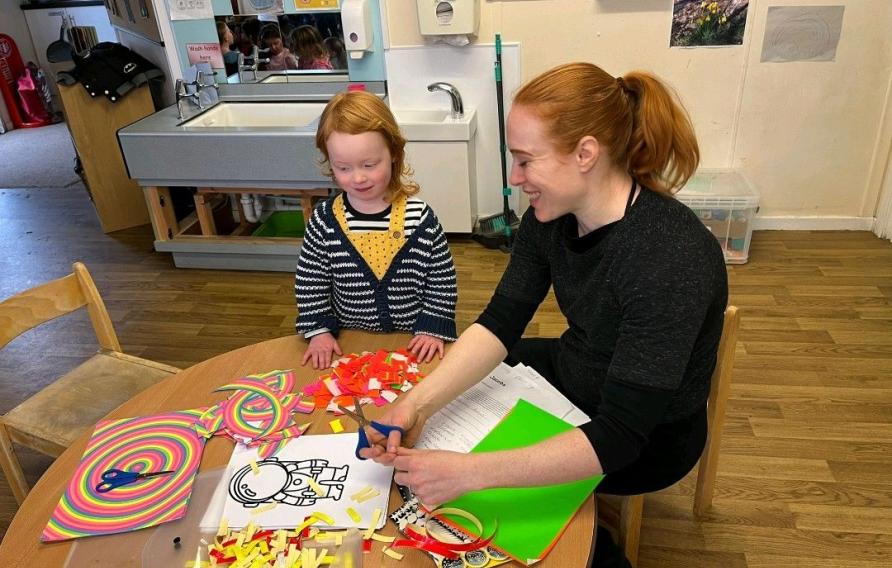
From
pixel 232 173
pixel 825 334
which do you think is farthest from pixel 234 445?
pixel 825 334

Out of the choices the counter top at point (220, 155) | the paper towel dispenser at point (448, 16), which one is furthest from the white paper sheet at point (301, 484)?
the paper towel dispenser at point (448, 16)

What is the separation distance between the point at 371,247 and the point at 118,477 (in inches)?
28.7

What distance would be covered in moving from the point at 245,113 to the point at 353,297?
2.15 m

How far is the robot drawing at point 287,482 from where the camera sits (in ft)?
3.49

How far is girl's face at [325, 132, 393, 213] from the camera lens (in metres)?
1.49

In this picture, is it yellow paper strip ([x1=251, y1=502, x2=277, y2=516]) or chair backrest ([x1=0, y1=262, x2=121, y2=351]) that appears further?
chair backrest ([x1=0, y1=262, x2=121, y2=351])

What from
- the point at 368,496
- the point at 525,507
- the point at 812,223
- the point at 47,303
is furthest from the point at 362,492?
the point at 812,223

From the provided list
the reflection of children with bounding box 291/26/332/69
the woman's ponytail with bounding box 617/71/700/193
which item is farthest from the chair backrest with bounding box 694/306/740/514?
the reflection of children with bounding box 291/26/332/69

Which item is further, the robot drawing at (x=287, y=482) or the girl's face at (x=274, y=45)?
the girl's face at (x=274, y=45)

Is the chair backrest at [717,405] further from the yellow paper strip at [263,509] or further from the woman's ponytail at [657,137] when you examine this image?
the yellow paper strip at [263,509]

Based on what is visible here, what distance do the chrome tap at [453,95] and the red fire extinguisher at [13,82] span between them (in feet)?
15.0

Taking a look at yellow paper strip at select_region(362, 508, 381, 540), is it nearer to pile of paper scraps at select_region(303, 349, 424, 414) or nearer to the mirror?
pile of paper scraps at select_region(303, 349, 424, 414)

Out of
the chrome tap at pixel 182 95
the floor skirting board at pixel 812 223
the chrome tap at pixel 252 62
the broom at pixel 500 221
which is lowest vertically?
the floor skirting board at pixel 812 223

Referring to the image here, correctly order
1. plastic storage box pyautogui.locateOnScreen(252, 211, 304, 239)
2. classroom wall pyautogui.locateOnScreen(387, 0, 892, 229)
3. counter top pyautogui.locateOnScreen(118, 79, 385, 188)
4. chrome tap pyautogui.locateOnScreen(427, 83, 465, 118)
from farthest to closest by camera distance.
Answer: plastic storage box pyautogui.locateOnScreen(252, 211, 304, 239) < chrome tap pyautogui.locateOnScreen(427, 83, 465, 118) < classroom wall pyautogui.locateOnScreen(387, 0, 892, 229) < counter top pyautogui.locateOnScreen(118, 79, 385, 188)
